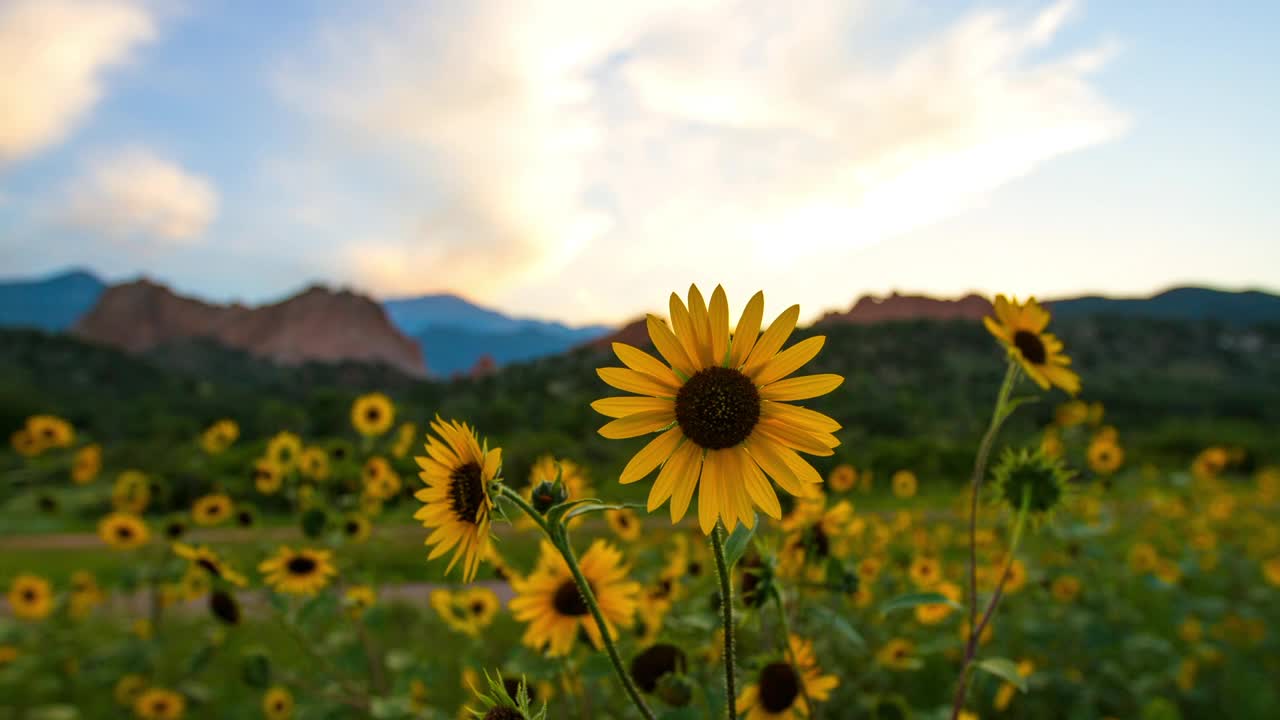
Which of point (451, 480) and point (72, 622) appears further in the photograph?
point (72, 622)

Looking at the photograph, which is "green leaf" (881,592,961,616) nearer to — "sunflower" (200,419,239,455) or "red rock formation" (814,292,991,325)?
"red rock formation" (814,292,991,325)

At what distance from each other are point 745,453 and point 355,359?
4565 centimetres

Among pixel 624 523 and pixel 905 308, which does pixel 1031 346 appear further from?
pixel 624 523

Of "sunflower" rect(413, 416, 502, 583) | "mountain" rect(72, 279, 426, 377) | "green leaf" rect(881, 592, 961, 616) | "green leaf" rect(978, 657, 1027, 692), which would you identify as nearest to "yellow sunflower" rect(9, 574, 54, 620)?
"sunflower" rect(413, 416, 502, 583)

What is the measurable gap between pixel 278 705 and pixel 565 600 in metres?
3.52

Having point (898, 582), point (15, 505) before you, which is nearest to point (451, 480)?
point (898, 582)

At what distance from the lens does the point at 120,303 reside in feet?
208

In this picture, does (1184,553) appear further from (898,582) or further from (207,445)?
(207,445)

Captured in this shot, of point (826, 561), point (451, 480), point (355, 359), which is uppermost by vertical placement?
point (355, 359)

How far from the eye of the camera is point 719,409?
4.48 feet

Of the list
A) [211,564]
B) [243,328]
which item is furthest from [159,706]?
[243,328]

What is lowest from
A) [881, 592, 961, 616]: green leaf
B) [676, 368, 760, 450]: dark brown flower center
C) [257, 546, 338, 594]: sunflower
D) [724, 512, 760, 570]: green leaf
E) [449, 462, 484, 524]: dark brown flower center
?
[257, 546, 338, 594]: sunflower

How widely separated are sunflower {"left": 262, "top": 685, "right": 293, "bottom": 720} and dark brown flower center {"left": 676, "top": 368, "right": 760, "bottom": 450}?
14.9 ft

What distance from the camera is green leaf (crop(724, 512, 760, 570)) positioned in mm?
1149
